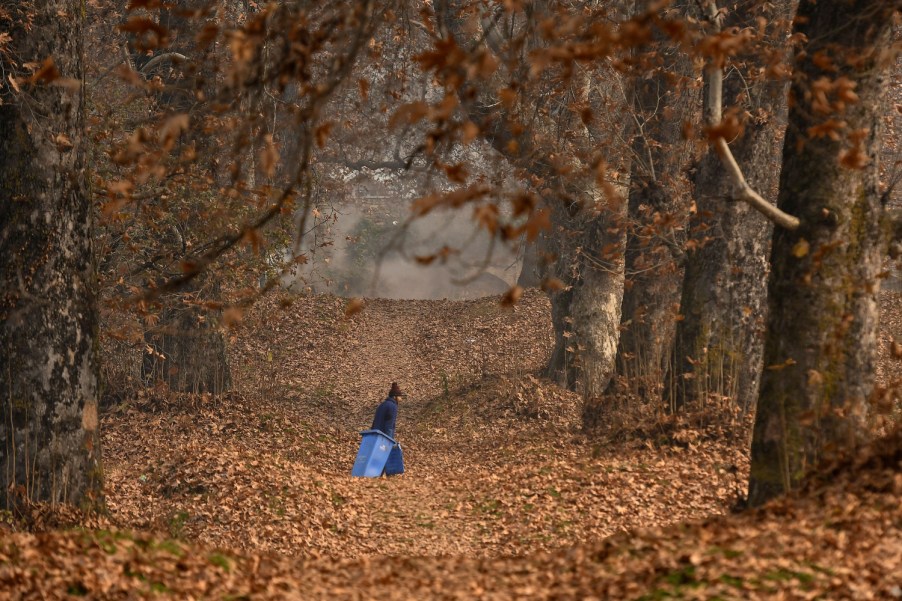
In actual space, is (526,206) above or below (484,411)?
above

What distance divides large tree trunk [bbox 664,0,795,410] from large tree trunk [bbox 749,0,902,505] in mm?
4831

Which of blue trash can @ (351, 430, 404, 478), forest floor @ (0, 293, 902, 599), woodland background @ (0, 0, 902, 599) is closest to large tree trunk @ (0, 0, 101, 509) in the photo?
woodland background @ (0, 0, 902, 599)

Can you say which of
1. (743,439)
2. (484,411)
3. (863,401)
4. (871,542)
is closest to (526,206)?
(871,542)

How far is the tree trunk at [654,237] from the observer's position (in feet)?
45.3

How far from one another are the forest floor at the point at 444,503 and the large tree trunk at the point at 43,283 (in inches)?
21.2

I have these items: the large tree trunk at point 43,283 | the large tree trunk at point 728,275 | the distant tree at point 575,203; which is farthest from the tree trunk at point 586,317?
the large tree trunk at point 43,283

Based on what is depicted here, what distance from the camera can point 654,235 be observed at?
13.8m

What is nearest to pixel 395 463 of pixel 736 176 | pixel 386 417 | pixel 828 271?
pixel 386 417

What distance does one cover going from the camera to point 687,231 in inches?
544

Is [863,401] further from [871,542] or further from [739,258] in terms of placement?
[739,258]

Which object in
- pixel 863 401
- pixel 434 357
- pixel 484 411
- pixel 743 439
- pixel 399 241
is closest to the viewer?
pixel 399 241

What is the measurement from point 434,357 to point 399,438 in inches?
258

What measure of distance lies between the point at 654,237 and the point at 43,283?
902 centimetres

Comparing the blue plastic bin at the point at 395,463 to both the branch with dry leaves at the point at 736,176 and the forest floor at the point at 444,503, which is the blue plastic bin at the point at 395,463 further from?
the branch with dry leaves at the point at 736,176
